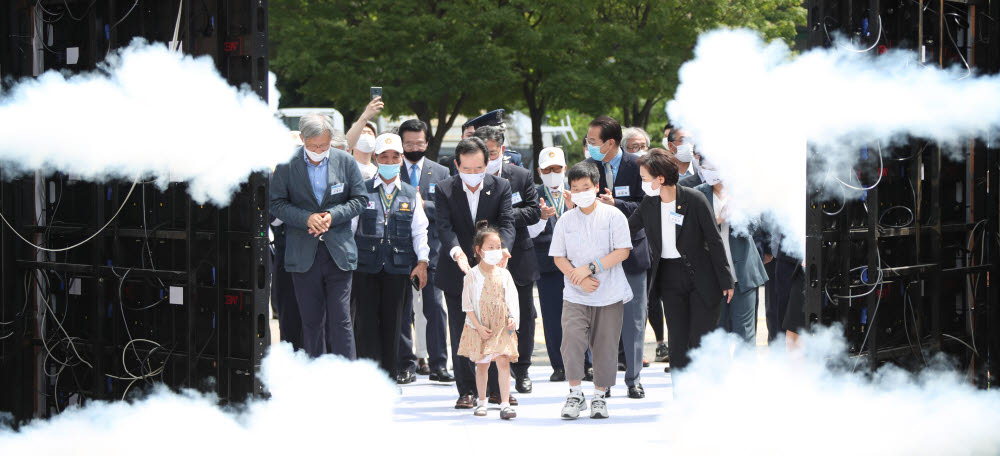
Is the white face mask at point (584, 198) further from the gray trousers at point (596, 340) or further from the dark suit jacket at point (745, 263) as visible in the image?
the dark suit jacket at point (745, 263)

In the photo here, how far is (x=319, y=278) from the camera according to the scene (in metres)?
7.67

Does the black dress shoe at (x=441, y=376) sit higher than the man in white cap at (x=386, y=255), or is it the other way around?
the man in white cap at (x=386, y=255)

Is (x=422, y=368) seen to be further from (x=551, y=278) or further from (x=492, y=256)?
(x=492, y=256)

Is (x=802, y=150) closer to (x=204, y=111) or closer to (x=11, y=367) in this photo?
(x=204, y=111)

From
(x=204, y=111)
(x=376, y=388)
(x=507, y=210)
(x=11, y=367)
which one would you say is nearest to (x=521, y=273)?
(x=507, y=210)

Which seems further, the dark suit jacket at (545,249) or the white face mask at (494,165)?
the dark suit jacket at (545,249)

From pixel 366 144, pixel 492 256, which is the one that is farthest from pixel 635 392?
pixel 366 144

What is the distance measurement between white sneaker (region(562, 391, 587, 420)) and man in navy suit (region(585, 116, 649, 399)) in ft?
2.55

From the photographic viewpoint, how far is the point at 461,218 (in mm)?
8023

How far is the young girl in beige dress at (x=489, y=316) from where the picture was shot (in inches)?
297

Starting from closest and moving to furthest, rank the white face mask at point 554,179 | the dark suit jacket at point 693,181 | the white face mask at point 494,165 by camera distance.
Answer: the white face mask at point 494,165 → the dark suit jacket at point 693,181 → the white face mask at point 554,179

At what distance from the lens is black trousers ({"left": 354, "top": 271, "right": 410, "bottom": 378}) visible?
8328mm

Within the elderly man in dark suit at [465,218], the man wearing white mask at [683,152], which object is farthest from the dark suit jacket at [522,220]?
the man wearing white mask at [683,152]

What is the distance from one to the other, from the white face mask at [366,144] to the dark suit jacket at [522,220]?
1.09 m
